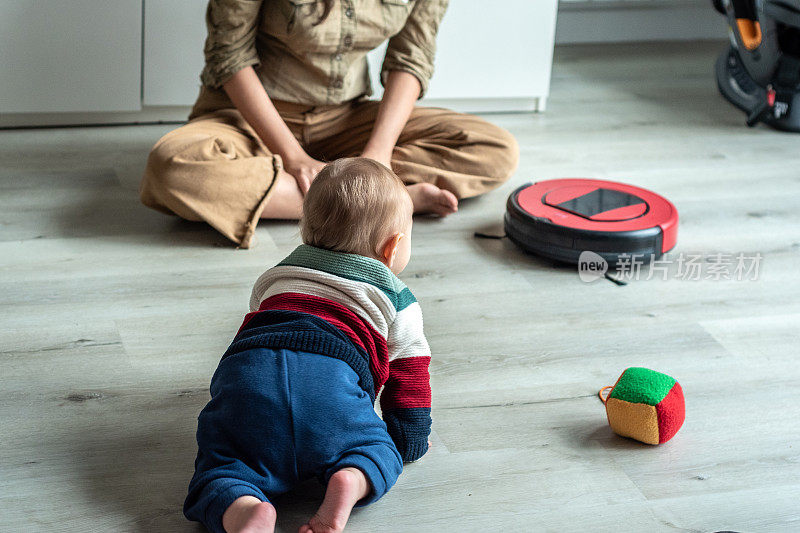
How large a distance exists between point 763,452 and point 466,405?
0.34 meters

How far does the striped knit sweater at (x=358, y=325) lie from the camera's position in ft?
3.03

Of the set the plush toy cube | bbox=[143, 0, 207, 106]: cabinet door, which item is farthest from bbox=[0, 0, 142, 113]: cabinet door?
the plush toy cube

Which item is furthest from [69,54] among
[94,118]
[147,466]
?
[147,466]

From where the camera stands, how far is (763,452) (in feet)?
3.45

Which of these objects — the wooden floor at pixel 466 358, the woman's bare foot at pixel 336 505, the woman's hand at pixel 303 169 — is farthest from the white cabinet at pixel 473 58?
the woman's bare foot at pixel 336 505

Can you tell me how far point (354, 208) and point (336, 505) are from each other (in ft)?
0.95

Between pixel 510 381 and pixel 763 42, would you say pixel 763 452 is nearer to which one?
pixel 510 381

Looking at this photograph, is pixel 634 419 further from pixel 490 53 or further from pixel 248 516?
pixel 490 53

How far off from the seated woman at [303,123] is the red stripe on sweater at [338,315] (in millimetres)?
630

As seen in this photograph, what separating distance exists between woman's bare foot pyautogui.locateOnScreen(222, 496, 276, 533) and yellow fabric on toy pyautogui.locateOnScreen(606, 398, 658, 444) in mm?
414

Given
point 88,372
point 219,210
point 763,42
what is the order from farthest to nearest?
point 763,42 → point 219,210 → point 88,372

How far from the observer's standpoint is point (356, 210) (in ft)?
3.12

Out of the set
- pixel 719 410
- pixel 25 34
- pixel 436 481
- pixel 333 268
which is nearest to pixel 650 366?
pixel 719 410

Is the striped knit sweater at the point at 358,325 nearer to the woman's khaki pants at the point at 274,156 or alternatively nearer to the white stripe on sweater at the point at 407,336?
the white stripe on sweater at the point at 407,336
